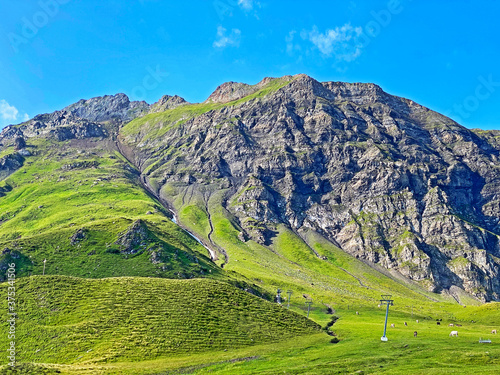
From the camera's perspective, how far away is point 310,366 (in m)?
54.7

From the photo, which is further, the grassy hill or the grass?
the grass

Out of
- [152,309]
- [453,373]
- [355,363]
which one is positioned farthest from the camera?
[152,309]

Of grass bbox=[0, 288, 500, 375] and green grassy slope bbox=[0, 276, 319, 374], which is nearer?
grass bbox=[0, 288, 500, 375]

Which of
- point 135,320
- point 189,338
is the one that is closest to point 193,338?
point 189,338

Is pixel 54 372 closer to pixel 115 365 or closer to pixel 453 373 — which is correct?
pixel 115 365

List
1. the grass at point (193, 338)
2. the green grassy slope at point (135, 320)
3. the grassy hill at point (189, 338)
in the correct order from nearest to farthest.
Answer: the grassy hill at point (189, 338)
the grass at point (193, 338)
the green grassy slope at point (135, 320)

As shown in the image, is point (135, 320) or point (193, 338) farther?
point (135, 320)

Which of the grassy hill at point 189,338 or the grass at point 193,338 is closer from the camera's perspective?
the grassy hill at point 189,338

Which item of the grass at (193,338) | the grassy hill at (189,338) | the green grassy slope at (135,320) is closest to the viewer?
the grassy hill at (189,338)

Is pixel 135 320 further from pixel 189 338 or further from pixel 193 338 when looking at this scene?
pixel 193 338

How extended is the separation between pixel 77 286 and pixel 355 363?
77252 millimetres

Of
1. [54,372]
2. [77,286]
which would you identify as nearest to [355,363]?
[54,372]

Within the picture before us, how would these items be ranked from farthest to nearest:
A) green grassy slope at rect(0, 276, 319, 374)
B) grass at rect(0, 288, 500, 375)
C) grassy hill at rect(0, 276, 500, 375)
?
green grassy slope at rect(0, 276, 319, 374) → grass at rect(0, 288, 500, 375) → grassy hill at rect(0, 276, 500, 375)

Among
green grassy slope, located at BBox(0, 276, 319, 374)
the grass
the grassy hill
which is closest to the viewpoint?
the grassy hill
